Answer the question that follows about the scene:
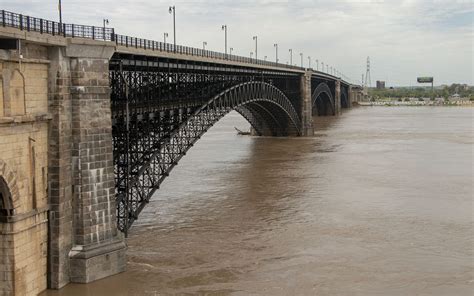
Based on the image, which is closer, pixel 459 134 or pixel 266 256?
pixel 266 256

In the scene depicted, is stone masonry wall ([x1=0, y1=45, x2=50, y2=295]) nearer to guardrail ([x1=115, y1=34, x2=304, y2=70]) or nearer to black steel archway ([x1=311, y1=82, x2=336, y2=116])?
guardrail ([x1=115, y1=34, x2=304, y2=70])

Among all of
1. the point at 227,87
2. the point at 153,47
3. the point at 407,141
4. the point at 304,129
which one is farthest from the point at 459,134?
the point at 153,47

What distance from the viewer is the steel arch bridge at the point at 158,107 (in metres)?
29.7

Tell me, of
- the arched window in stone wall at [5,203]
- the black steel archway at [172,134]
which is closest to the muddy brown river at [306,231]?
the black steel archway at [172,134]

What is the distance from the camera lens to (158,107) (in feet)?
115

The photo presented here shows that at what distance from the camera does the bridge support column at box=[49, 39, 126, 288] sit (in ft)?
76.2

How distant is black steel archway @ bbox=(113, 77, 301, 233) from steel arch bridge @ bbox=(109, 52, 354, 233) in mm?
43

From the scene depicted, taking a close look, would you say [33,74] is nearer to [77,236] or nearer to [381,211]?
[77,236]

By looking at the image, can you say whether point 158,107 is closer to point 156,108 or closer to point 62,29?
point 156,108

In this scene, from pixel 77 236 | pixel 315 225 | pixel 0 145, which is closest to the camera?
pixel 0 145

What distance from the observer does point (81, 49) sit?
24047 mm

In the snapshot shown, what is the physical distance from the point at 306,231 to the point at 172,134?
10.3 metres

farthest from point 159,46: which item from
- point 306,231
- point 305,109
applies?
point 305,109

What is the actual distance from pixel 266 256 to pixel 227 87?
2698cm
